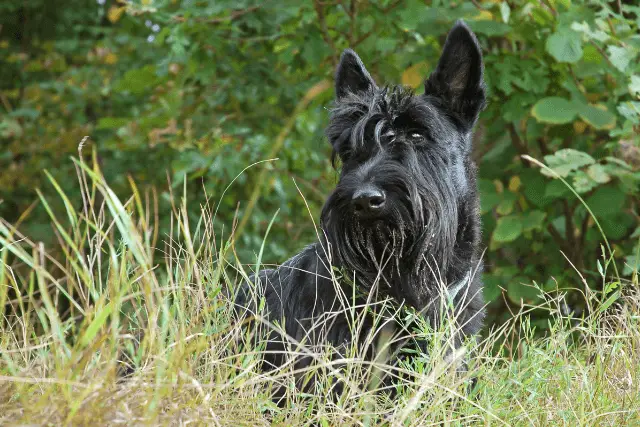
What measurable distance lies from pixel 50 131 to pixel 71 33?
1089 millimetres

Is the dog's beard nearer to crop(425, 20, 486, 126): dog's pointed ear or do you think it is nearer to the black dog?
the black dog

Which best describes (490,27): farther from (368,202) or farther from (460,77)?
(368,202)

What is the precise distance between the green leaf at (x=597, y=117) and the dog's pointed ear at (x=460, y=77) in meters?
1.12

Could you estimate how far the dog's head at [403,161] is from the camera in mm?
3043

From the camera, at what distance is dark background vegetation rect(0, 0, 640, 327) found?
4.36 m

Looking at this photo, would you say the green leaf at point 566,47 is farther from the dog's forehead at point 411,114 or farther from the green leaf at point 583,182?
the dog's forehead at point 411,114

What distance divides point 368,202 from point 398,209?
0.14 meters

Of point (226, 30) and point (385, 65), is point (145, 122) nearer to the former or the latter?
point (226, 30)

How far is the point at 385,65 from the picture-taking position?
5.48 metres

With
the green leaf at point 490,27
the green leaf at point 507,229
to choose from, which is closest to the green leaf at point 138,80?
the green leaf at point 490,27

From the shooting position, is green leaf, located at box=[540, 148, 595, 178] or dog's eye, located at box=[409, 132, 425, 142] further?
green leaf, located at box=[540, 148, 595, 178]

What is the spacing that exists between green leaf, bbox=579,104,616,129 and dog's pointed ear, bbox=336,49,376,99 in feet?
4.60

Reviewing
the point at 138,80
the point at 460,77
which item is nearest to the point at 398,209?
the point at 460,77

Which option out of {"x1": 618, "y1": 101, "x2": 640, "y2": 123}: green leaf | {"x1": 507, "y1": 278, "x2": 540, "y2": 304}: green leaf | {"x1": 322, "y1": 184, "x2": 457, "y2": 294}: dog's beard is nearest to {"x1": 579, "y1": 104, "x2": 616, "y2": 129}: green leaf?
{"x1": 618, "y1": 101, "x2": 640, "y2": 123}: green leaf
